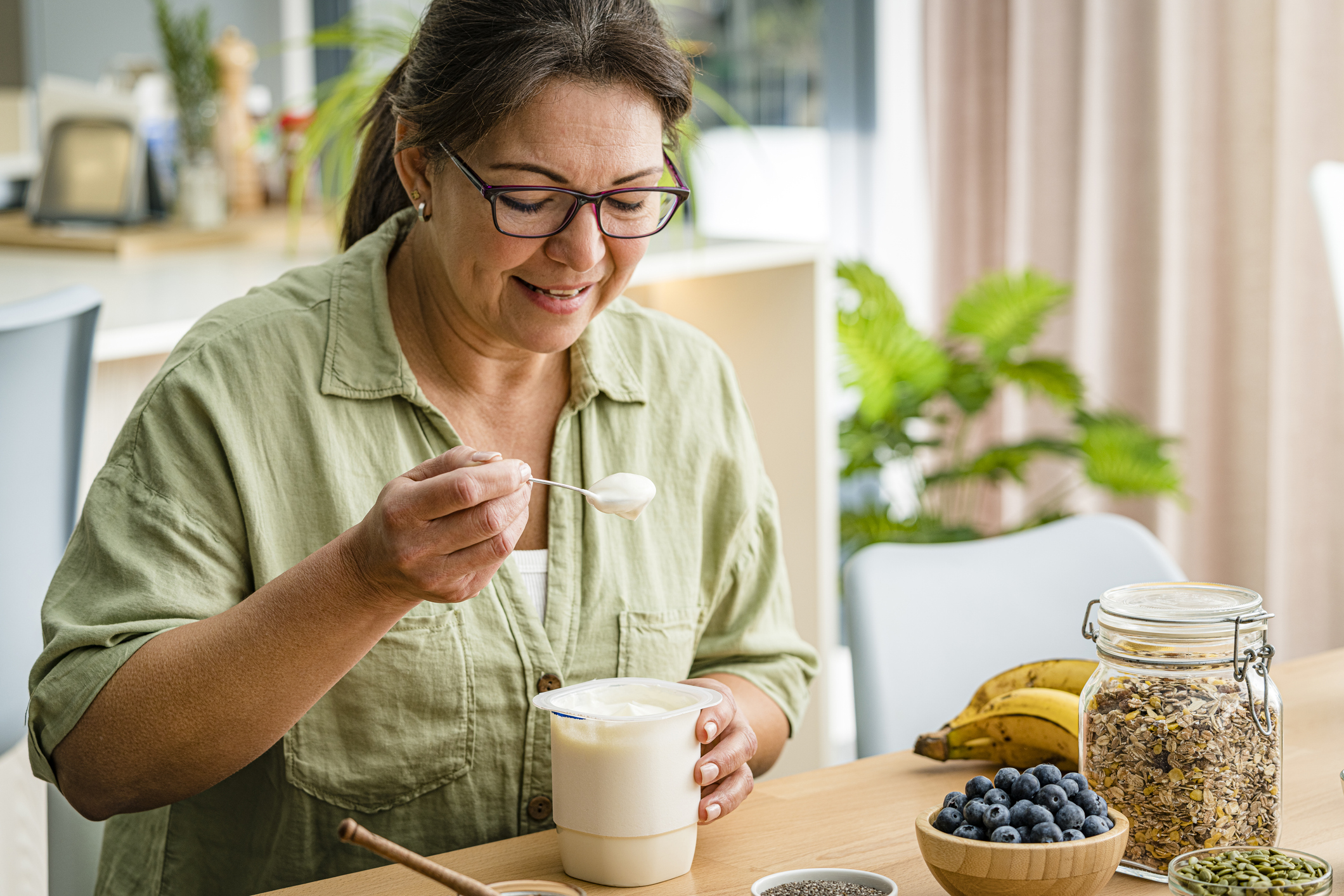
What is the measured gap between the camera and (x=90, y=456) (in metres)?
1.86

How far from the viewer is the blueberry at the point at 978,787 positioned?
92cm

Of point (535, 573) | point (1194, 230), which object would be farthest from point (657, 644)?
point (1194, 230)

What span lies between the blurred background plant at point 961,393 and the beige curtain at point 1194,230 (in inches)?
7.2

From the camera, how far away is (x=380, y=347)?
126cm

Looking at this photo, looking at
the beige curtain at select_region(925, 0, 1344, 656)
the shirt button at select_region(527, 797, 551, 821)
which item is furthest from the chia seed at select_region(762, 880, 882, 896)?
the beige curtain at select_region(925, 0, 1344, 656)

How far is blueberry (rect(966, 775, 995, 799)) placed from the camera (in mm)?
922

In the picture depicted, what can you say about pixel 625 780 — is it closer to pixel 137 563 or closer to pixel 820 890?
pixel 820 890

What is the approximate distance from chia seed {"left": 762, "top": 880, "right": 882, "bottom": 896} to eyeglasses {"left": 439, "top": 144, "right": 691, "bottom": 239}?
0.54m

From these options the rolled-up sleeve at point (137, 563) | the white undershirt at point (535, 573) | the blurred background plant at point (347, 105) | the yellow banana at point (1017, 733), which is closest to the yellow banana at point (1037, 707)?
the yellow banana at point (1017, 733)

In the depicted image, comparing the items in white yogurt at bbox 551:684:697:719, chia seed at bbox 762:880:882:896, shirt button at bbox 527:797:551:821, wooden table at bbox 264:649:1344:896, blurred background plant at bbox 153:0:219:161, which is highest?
blurred background plant at bbox 153:0:219:161

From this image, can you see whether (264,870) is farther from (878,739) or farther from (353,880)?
(878,739)

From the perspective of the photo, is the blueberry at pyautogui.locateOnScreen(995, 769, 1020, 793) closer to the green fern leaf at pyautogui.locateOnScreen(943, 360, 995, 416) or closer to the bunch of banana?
the bunch of banana

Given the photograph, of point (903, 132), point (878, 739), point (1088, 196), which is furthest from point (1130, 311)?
point (878, 739)

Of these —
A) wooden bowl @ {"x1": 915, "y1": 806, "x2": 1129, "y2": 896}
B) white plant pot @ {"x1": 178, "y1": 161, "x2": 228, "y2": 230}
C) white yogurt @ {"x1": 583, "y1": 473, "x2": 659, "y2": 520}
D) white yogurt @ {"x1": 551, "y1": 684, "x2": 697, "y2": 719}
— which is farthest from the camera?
white plant pot @ {"x1": 178, "y1": 161, "x2": 228, "y2": 230}
